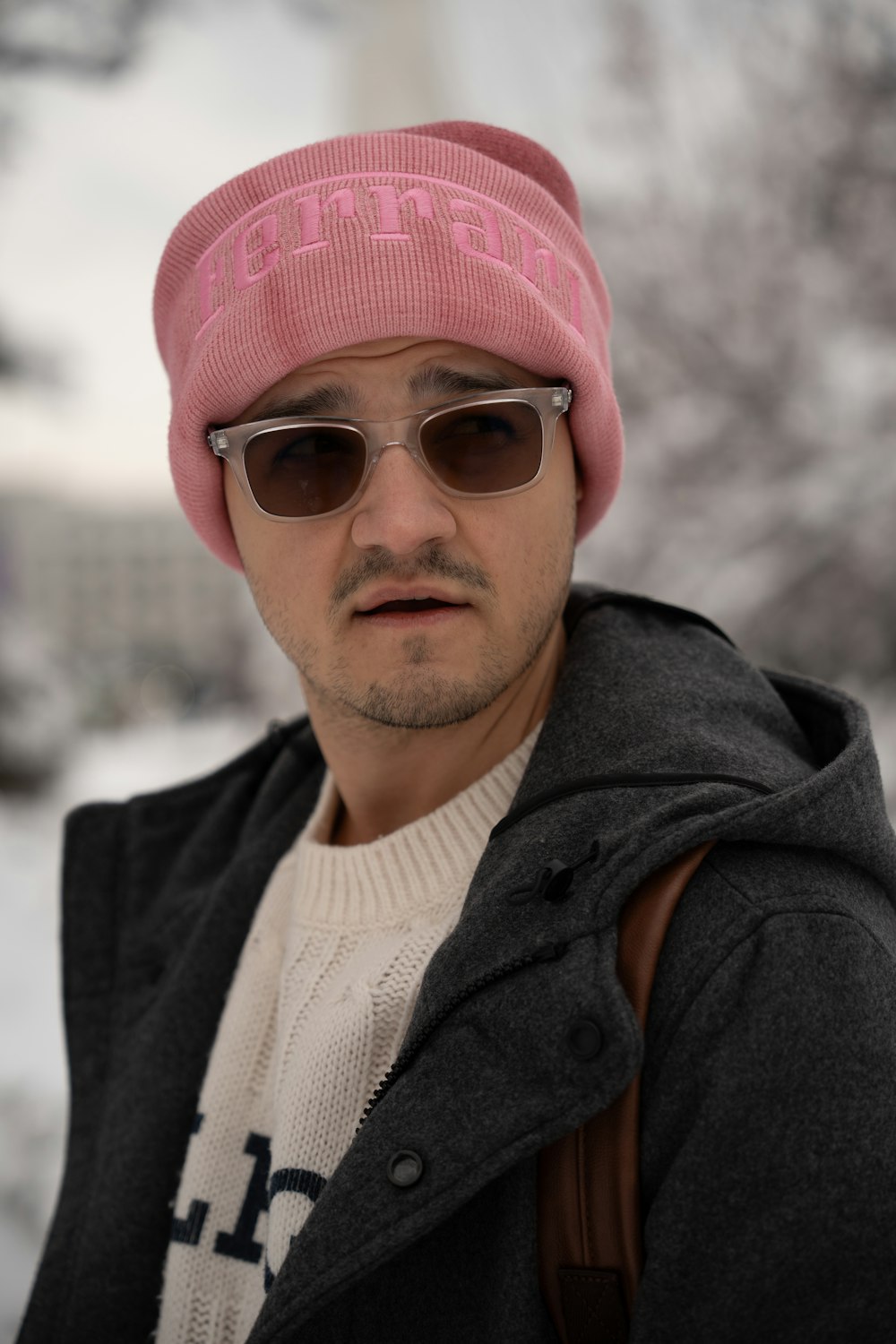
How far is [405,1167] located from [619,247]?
17.7 ft

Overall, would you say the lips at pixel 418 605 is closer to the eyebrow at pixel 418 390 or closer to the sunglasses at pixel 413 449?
the sunglasses at pixel 413 449

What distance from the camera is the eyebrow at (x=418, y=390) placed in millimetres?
1434

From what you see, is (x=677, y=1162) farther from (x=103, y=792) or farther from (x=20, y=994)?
(x=103, y=792)

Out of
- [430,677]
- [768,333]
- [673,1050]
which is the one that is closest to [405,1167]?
[673,1050]

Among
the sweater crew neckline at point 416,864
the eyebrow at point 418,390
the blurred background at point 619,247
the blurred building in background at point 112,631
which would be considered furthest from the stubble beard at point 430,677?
the blurred building in background at point 112,631

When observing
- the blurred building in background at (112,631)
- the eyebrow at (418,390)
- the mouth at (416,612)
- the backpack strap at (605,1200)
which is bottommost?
the backpack strap at (605,1200)

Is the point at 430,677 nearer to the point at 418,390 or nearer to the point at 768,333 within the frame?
the point at 418,390

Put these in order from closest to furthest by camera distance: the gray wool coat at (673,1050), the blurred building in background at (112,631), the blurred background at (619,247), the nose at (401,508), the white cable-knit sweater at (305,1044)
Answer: the gray wool coat at (673,1050), the white cable-knit sweater at (305,1044), the nose at (401,508), the blurred background at (619,247), the blurred building in background at (112,631)

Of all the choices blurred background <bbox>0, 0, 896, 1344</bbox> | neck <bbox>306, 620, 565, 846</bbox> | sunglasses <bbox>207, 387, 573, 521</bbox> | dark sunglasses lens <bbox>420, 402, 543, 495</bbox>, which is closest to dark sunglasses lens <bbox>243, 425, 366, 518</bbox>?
sunglasses <bbox>207, 387, 573, 521</bbox>

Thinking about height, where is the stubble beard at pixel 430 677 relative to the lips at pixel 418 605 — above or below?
below

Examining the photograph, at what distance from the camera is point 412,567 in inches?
55.9

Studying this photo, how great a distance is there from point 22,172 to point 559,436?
4472 millimetres

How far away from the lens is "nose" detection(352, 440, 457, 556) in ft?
4.60

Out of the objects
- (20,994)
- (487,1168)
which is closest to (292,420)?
(487,1168)
